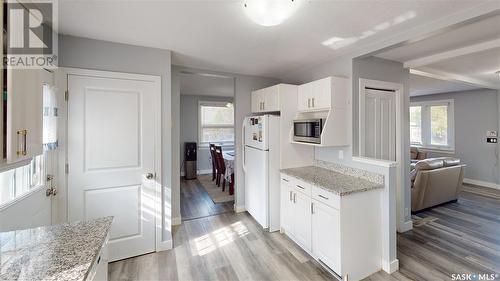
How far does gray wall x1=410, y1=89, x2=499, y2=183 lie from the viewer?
18.2 ft

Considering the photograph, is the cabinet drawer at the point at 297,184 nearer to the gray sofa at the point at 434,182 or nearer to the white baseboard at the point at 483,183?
the gray sofa at the point at 434,182

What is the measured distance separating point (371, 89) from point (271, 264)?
8.38ft

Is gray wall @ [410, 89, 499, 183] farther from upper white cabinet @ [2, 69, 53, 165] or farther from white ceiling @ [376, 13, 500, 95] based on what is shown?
upper white cabinet @ [2, 69, 53, 165]

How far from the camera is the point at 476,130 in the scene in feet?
19.1

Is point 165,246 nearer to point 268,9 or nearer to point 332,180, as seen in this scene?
point 332,180

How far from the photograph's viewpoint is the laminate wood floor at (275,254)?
7.46ft

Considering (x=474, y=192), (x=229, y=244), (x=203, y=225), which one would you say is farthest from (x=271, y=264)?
(x=474, y=192)

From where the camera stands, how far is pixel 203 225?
3.42 m

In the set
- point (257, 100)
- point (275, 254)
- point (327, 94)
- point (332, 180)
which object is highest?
point (257, 100)

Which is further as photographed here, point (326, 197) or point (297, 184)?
point (297, 184)

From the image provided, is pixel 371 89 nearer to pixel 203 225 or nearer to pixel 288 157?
pixel 288 157

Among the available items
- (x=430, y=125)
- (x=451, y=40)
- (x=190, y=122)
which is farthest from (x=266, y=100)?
(x=430, y=125)

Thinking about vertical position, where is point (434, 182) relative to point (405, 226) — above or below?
above

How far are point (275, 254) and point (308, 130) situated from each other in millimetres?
1601
